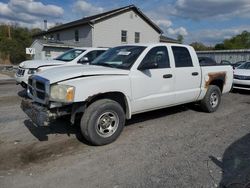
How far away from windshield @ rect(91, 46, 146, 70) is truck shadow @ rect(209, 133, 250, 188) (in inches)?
95.3

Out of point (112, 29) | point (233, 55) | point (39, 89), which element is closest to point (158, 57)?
point (39, 89)

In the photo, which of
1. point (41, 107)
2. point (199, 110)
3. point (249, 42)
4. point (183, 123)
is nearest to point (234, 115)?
point (199, 110)

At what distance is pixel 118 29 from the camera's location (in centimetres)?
2769

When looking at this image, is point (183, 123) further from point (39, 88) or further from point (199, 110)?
point (39, 88)

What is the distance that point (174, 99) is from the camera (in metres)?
5.65

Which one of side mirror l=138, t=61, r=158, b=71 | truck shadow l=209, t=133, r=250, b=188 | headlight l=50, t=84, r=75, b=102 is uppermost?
side mirror l=138, t=61, r=158, b=71

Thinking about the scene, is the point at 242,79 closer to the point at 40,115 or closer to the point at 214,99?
the point at 214,99

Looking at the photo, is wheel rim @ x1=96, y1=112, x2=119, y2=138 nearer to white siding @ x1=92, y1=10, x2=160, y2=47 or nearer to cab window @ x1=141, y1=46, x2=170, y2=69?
cab window @ x1=141, y1=46, x2=170, y2=69

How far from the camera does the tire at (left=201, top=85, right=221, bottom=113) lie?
6.62 m

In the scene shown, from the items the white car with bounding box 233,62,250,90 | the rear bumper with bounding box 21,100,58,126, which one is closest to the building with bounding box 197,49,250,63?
the white car with bounding box 233,62,250,90

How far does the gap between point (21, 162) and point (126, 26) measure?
85.7 ft

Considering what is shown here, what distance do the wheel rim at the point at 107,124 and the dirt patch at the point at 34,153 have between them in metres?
0.45

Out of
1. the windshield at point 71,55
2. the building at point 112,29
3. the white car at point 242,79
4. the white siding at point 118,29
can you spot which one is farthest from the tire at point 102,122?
the white siding at point 118,29

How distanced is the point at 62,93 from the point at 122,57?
1765 mm
